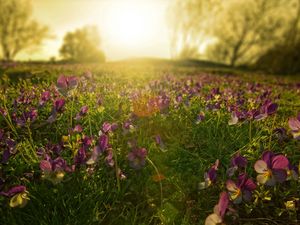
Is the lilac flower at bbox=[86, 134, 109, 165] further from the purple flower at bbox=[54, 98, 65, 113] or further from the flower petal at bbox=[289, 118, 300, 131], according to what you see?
the flower petal at bbox=[289, 118, 300, 131]

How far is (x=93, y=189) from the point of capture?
2553 millimetres

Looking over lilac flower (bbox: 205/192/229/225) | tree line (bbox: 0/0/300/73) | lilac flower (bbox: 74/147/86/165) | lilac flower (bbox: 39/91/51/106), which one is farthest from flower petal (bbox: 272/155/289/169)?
tree line (bbox: 0/0/300/73)

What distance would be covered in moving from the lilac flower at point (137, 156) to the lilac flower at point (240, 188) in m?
0.64

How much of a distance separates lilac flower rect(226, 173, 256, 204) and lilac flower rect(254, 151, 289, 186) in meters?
0.09

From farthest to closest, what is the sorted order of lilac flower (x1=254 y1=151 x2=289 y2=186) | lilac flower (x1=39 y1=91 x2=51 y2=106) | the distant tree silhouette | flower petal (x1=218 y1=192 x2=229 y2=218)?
the distant tree silhouette
lilac flower (x1=39 y1=91 x2=51 y2=106)
lilac flower (x1=254 y1=151 x2=289 y2=186)
flower petal (x1=218 y1=192 x2=229 y2=218)

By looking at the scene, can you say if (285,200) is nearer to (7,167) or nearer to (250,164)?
(250,164)

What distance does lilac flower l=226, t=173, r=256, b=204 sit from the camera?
2.08 metres

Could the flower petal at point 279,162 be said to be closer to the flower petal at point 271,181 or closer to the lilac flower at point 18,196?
the flower petal at point 271,181

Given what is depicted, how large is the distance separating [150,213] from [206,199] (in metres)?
0.47

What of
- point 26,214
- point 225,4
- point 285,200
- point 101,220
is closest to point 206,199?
point 285,200

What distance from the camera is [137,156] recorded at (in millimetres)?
2400

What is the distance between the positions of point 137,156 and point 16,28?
6478 cm

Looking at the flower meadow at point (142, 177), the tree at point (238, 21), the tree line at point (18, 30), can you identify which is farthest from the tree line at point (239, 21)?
the flower meadow at point (142, 177)

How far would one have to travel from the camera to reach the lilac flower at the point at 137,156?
7.78 ft
